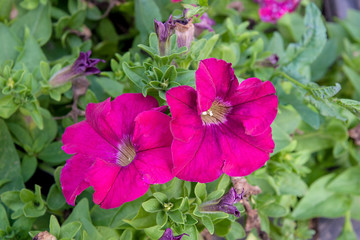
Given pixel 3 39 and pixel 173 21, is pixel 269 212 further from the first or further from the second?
pixel 3 39

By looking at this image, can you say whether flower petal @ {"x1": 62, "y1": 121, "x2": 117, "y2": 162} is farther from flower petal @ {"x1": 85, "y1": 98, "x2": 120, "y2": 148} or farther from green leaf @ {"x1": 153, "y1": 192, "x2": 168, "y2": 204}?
green leaf @ {"x1": 153, "y1": 192, "x2": 168, "y2": 204}

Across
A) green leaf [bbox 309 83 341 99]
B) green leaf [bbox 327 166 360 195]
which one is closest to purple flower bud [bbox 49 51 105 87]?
green leaf [bbox 309 83 341 99]

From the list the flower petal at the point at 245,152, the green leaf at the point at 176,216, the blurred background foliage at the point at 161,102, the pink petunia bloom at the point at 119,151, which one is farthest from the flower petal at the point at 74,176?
the flower petal at the point at 245,152

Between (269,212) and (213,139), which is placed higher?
(213,139)

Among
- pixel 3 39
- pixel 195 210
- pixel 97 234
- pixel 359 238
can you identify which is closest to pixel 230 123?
pixel 195 210

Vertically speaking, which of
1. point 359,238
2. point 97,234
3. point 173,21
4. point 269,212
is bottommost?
point 359,238

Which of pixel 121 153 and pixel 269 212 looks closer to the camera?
pixel 121 153

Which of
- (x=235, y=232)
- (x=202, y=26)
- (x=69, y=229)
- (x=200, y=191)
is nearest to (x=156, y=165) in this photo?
(x=200, y=191)
